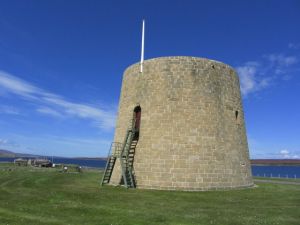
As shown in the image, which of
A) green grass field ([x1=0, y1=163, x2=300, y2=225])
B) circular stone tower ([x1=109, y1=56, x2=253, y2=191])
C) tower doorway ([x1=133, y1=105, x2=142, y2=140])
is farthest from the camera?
tower doorway ([x1=133, y1=105, x2=142, y2=140])

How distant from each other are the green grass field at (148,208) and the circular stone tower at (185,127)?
1722 mm

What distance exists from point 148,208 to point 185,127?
7099 millimetres

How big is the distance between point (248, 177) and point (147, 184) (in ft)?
21.6

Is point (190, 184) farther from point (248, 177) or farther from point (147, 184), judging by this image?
point (248, 177)

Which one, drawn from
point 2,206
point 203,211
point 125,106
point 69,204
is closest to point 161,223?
point 203,211

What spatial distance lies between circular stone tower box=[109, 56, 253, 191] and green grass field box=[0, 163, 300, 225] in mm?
1722

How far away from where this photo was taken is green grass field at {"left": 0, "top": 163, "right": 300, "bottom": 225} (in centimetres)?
999

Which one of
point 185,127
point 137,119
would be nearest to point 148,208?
point 185,127

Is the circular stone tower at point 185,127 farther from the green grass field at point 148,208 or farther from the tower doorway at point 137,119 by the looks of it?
the green grass field at point 148,208

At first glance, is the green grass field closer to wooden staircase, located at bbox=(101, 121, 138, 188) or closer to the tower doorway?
wooden staircase, located at bbox=(101, 121, 138, 188)

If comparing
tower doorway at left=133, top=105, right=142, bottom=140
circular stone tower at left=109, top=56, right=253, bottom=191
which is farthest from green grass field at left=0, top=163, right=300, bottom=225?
tower doorway at left=133, top=105, right=142, bottom=140

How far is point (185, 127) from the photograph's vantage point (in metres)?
18.4

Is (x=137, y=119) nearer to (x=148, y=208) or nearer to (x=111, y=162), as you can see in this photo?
(x=111, y=162)

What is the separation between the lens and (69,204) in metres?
12.5
